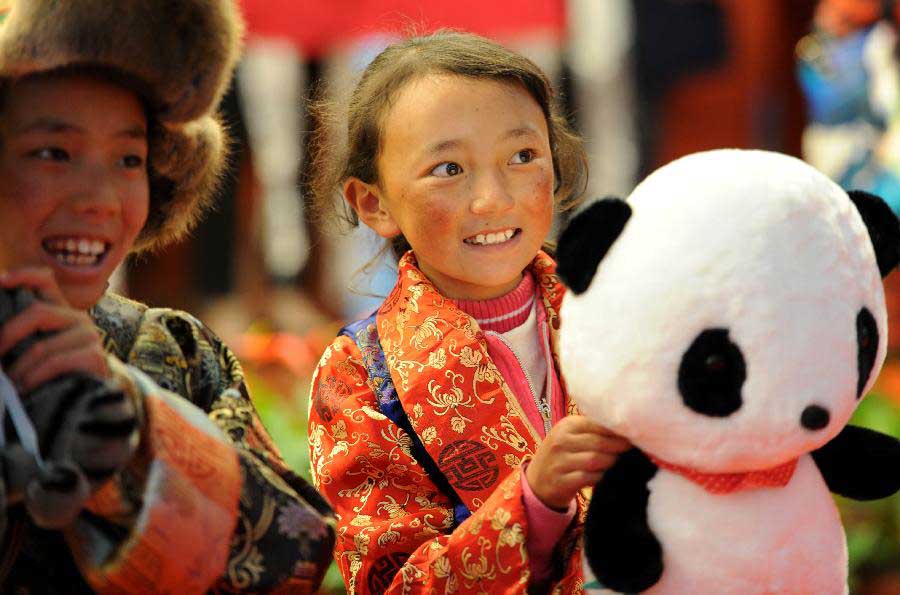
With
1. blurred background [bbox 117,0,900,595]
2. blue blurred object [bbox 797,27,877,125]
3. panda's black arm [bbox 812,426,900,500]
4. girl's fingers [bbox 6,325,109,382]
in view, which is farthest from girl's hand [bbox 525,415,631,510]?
blue blurred object [bbox 797,27,877,125]

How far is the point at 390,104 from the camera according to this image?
7.32ft

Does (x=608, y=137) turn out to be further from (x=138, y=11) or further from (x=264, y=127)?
(x=138, y=11)

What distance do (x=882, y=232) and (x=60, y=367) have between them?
1.03 m

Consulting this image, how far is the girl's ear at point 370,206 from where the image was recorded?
2.29 m

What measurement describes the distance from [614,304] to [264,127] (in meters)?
5.57

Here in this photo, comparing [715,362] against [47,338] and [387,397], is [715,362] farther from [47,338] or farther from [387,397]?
[47,338]

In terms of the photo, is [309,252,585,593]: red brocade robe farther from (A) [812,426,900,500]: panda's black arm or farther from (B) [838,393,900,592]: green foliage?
→ (B) [838,393,900,592]: green foliage

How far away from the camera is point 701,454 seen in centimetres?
167

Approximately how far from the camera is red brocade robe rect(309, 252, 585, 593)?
6.54 feet

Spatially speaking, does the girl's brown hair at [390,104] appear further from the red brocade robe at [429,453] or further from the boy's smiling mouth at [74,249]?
the boy's smiling mouth at [74,249]

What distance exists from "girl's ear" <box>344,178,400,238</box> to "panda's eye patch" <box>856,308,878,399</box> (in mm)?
821

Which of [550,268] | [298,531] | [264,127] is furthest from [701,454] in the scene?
[264,127]

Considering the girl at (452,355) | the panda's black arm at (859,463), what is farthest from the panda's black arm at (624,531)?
the panda's black arm at (859,463)

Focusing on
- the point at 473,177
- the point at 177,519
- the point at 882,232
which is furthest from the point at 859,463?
the point at 177,519
